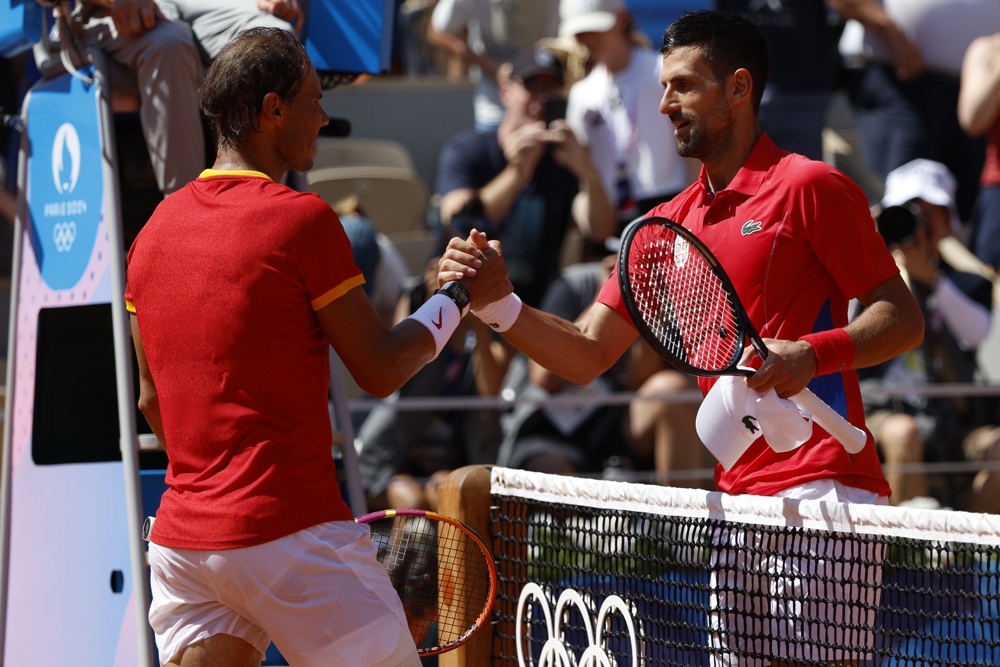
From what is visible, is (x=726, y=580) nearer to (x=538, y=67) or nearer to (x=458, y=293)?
(x=458, y=293)

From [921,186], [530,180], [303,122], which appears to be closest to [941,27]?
[921,186]

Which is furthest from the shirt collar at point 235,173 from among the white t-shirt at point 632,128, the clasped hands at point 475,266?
the white t-shirt at point 632,128

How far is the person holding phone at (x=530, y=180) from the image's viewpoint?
761 cm

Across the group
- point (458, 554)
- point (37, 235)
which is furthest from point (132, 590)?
point (37, 235)

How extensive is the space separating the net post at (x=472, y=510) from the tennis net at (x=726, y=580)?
0.10ft

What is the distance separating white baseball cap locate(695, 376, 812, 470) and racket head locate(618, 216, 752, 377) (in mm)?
73

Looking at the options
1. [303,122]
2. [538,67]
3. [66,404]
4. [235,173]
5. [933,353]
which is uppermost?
[303,122]

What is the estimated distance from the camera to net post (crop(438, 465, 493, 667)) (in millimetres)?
4004

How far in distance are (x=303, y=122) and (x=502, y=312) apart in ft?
2.84

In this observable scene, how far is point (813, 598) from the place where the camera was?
3.25m

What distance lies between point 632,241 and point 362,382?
0.72 metres

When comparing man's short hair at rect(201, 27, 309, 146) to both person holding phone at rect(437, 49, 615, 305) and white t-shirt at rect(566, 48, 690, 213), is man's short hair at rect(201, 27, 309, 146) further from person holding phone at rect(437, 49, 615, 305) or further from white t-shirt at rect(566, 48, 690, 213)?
white t-shirt at rect(566, 48, 690, 213)

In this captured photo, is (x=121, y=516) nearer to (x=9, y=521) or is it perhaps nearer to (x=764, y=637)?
(x=9, y=521)

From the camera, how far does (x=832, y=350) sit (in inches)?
125
